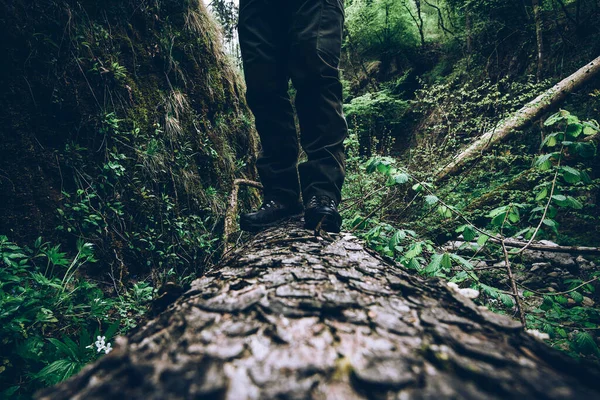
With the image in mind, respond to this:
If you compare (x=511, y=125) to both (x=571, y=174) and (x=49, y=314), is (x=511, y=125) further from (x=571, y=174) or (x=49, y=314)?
(x=49, y=314)

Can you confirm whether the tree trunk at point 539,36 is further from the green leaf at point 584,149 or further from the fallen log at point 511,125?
the green leaf at point 584,149

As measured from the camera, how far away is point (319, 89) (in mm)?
1378

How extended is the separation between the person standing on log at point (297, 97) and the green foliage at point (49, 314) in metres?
0.96

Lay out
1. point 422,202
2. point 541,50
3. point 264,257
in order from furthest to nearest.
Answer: point 541,50 < point 422,202 < point 264,257

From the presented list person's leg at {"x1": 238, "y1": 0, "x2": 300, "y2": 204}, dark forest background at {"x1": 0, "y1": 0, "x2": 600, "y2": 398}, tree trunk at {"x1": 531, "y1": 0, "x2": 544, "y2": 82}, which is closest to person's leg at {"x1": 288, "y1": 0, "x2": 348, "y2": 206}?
person's leg at {"x1": 238, "y1": 0, "x2": 300, "y2": 204}

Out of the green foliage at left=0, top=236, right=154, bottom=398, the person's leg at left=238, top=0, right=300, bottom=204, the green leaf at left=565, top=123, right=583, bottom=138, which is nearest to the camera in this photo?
Result: the green foliage at left=0, top=236, right=154, bottom=398

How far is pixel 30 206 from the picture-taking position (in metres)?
1.54

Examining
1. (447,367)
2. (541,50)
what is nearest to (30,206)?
(447,367)

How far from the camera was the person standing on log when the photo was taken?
4.30 ft

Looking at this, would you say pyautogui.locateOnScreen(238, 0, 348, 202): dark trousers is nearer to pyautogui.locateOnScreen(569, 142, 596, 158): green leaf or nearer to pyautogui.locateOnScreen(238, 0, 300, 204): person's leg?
pyautogui.locateOnScreen(238, 0, 300, 204): person's leg

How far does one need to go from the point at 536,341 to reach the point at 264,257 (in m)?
0.63

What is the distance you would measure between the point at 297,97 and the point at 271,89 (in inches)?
6.7

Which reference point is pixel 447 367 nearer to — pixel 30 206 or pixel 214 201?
pixel 30 206

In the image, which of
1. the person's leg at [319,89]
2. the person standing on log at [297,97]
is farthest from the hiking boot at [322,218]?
the person's leg at [319,89]
